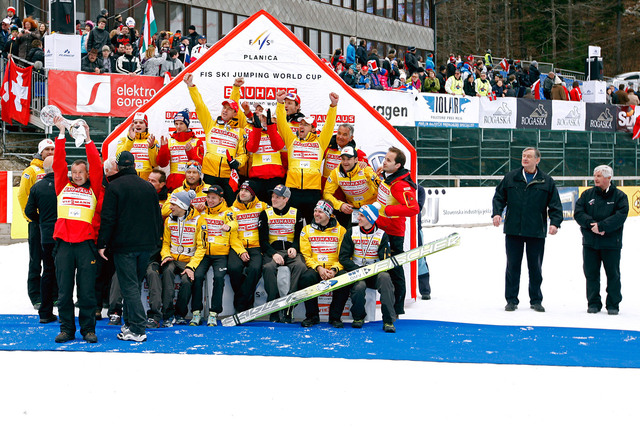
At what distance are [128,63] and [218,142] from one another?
26.9ft

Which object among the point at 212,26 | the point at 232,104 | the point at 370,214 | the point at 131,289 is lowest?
the point at 131,289

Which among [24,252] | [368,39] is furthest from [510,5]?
[24,252]

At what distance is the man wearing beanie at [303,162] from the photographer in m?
8.40

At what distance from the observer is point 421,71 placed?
22.4 metres

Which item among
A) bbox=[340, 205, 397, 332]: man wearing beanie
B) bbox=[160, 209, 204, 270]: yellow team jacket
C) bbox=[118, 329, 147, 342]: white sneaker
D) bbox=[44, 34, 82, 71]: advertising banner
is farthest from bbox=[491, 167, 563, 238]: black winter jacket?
bbox=[44, 34, 82, 71]: advertising banner

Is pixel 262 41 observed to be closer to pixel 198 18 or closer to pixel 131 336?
pixel 131 336

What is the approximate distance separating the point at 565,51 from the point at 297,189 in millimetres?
44792

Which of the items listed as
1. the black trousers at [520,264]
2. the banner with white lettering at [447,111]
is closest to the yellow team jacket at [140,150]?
the black trousers at [520,264]

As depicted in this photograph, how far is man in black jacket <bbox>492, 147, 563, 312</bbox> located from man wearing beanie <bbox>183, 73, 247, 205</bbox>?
301 cm

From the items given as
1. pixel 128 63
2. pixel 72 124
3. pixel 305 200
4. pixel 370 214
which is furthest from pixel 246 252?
pixel 128 63

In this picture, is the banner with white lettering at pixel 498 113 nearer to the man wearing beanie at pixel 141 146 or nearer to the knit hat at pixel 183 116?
the knit hat at pixel 183 116

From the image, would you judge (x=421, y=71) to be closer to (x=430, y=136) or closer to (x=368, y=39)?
(x=430, y=136)

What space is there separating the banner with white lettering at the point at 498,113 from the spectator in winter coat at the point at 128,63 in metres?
9.64

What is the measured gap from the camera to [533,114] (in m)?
22.2
